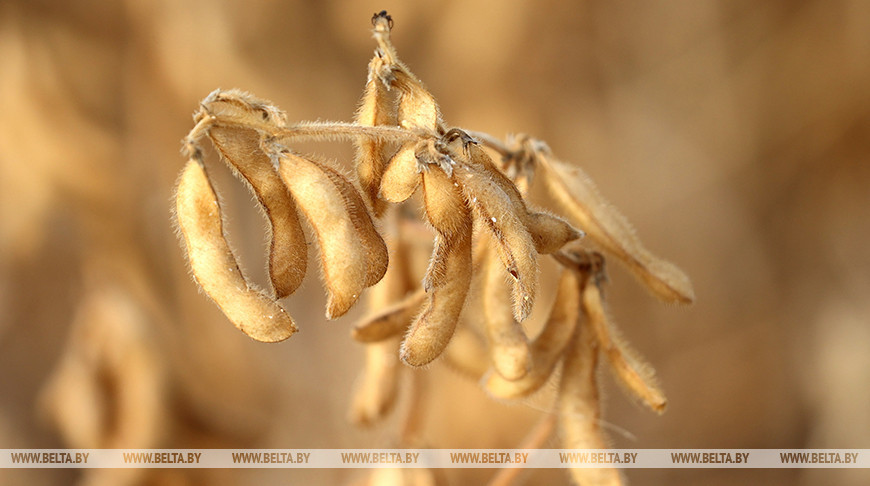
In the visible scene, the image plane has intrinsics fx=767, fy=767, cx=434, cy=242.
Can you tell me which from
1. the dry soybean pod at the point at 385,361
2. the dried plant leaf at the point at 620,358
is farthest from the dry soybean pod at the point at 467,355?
the dried plant leaf at the point at 620,358

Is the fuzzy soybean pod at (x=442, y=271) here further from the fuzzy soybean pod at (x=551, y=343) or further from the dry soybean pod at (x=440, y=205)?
the fuzzy soybean pod at (x=551, y=343)

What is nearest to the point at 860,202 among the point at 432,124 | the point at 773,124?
the point at 773,124

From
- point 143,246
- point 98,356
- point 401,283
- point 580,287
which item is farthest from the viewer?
point 143,246

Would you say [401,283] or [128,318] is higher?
[401,283]

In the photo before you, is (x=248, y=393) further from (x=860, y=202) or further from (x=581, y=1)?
(x=860, y=202)

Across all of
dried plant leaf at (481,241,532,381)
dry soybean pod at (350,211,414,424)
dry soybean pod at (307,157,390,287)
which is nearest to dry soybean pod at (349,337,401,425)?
dry soybean pod at (350,211,414,424)

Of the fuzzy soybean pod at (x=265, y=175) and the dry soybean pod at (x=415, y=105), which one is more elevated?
the dry soybean pod at (x=415, y=105)
